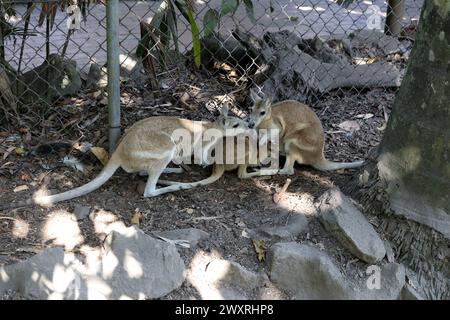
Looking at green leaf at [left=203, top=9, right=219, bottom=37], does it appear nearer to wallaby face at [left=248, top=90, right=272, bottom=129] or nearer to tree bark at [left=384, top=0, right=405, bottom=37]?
wallaby face at [left=248, top=90, right=272, bottom=129]

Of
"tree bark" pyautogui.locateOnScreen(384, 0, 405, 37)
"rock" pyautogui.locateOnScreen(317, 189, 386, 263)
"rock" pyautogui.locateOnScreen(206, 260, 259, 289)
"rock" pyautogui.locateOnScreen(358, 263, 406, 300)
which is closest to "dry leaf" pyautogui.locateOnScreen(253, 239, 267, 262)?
"rock" pyautogui.locateOnScreen(206, 260, 259, 289)

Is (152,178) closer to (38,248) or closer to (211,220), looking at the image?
(211,220)

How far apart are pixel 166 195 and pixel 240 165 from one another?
584mm

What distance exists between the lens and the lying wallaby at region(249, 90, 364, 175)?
13.8 feet

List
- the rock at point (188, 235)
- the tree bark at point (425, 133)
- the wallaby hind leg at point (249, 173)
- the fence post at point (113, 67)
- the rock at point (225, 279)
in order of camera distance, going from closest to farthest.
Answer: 1. the rock at point (225, 279)
2. the tree bark at point (425, 133)
3. the rock at point (188, 235)
4. the fence post at point (113, 67)
5. the wallaby hind leg at point (249, 173)

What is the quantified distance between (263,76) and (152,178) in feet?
5.29

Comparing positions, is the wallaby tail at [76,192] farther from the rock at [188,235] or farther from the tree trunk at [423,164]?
the tree trunk at [423,164]

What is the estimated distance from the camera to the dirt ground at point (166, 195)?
3.25 meters

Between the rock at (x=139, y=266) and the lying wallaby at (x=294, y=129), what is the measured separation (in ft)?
4.68

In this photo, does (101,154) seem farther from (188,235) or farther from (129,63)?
(129,63)

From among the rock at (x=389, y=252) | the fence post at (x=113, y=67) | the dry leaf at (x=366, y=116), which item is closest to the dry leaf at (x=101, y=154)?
the fence post at (x=113, y=67)

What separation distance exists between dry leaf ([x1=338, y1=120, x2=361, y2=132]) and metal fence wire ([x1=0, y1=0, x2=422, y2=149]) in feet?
1.05

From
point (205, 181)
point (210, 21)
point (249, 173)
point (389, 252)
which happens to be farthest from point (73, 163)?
point (389, 252)
